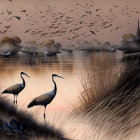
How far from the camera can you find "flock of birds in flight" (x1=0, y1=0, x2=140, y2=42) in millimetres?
1944

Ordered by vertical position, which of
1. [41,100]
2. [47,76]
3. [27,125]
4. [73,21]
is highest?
[73,21]

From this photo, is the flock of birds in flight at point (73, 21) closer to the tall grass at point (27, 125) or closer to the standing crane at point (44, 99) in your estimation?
the standing crane at point (44, 99)

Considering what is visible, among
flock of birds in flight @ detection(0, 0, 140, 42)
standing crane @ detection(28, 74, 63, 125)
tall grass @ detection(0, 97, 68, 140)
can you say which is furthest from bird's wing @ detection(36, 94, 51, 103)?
flock of birds in flight @ detection(0, 0, 140, 42)

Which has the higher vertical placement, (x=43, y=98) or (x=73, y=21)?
(x=73, y=21)

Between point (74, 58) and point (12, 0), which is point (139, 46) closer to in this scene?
point (74, 58)

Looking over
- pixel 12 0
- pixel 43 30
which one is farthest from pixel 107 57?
pixel 12 0

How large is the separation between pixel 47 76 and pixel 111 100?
19.0 inches

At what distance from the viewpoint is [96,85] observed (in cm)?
190

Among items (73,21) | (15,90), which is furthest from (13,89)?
(73,21)

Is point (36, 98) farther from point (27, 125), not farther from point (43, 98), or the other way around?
point (27, 125)

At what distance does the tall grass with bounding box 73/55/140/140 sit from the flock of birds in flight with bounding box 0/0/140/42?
0.23m

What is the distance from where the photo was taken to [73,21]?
195 centimetres

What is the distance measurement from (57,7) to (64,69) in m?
0.46

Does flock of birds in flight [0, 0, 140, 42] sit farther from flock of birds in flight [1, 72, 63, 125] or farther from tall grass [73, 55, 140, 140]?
flock of birds in flight [1, 72, 63, 125]
